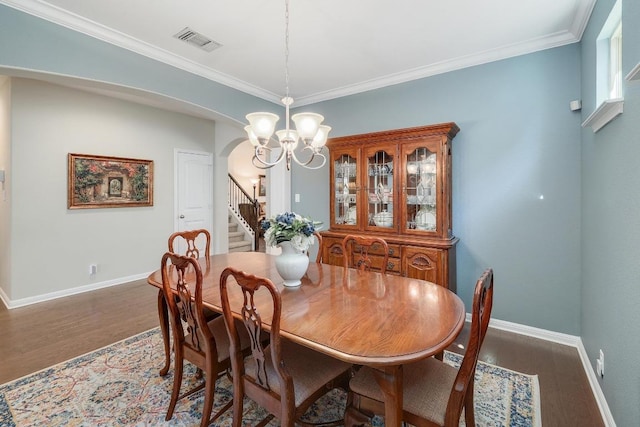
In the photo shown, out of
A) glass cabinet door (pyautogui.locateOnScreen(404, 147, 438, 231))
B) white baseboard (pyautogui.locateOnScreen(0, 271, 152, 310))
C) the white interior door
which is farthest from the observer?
the white interior door

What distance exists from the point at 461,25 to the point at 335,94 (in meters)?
Result: 1.76

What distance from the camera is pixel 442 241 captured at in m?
2.92

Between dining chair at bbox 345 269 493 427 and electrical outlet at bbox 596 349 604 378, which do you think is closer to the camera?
dining chair at bbox 345 269 493 427

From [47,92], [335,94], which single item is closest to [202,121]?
[47,92]

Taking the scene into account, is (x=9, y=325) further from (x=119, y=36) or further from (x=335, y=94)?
(x=335, y=94)

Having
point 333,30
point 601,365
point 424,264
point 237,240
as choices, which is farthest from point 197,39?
point 237,240

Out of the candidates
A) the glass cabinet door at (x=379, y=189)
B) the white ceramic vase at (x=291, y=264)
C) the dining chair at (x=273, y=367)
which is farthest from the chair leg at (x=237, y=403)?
the glass cabinet door at (x=379, y=189)

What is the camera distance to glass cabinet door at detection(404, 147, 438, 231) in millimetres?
3037

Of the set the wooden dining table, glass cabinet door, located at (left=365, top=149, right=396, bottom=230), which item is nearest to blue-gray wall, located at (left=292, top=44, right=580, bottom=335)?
glass cabinet door, located at (left=365, top=149, right=396, bottom=230)

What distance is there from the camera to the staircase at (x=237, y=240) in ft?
22.3

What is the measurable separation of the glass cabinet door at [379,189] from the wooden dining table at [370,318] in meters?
1.20

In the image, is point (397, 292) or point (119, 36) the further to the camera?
point (119, 36)

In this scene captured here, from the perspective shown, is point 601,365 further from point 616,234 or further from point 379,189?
point 379,189

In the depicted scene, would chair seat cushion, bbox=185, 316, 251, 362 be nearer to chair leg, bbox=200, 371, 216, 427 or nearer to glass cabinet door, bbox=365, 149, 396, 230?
chair leg, bbox=200, 371, 216, 427
